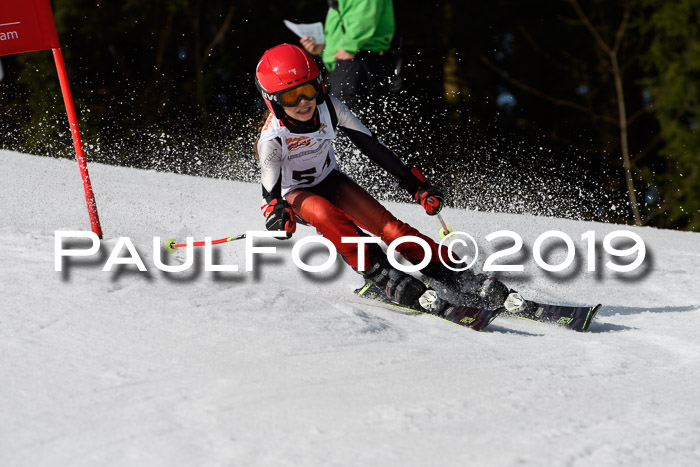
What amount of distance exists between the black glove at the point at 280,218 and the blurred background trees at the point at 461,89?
7.33m

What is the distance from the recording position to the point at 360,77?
19.4 ft

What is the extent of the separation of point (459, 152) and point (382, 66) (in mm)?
5839

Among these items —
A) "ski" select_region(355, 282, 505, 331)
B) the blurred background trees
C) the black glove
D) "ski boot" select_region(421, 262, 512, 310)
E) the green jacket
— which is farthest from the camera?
the blurred background trees

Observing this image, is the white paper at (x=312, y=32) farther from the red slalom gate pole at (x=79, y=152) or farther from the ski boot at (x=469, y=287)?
the ski boot at (x=469, y=287)

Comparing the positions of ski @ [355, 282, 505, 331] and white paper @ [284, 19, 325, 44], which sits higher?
white paper @ [284, 19, 325, 44]

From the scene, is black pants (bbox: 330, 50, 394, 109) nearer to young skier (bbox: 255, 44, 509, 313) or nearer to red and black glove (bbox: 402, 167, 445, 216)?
young skier (bbox: 255, 44, 509, 313)

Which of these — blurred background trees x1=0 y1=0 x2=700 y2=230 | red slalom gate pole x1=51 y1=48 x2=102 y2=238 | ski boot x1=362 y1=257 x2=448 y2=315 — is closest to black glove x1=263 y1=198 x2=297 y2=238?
ski boot x1=362 y1=257 x2=448 y2=315

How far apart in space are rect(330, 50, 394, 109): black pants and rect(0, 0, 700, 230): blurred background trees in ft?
16.0

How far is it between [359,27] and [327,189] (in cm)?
226

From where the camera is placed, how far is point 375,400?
2.23 metres

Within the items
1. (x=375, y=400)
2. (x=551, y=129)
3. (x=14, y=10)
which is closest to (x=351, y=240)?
(x=375, y=400)

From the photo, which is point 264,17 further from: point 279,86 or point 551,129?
point 279,86

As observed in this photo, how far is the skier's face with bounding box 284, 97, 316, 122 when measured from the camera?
3.61 meters

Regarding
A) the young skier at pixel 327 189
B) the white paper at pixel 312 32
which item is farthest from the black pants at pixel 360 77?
the young skier at pixel 327 189
